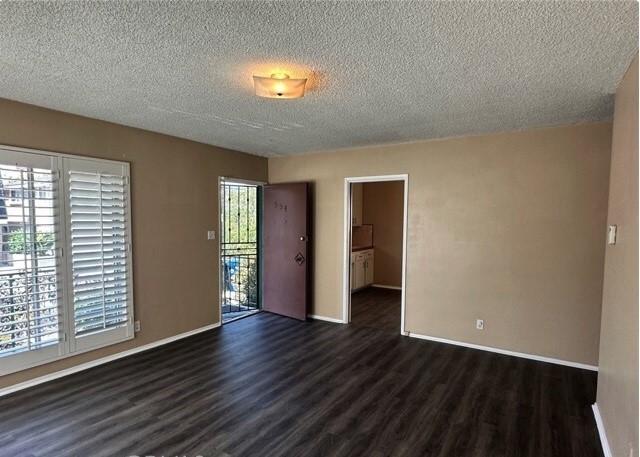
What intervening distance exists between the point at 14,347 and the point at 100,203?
1410mm

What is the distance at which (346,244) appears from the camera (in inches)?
197

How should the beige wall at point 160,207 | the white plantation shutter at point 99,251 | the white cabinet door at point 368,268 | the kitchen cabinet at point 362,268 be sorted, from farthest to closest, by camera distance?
the white cabinet door at point 368,268 → the kitchen cabinet at point 362,268 → the white plantation shutter at point 99,251 → the beige wall at point 160,207

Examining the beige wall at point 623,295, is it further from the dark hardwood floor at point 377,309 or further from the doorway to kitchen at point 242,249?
the doorway to kitchen at point 242,249

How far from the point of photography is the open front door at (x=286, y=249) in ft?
17.0

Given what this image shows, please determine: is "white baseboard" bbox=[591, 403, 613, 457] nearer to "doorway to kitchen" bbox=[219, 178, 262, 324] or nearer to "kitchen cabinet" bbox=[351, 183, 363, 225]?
"doorway to kitchen" bbox=[219, 178, 262, 324]

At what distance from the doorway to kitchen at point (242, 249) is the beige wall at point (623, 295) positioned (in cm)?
434

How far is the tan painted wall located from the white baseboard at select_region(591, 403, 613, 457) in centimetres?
100

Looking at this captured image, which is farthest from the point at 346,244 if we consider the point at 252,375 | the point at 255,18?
the point at 255,18

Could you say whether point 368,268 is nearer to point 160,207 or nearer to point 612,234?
point 160,207

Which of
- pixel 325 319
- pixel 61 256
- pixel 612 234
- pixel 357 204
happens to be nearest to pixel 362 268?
pixel 357 204

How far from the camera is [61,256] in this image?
10.5ft

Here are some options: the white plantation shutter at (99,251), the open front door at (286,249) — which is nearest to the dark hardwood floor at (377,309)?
the open front door at (286,249)

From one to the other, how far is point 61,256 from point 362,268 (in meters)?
5.03

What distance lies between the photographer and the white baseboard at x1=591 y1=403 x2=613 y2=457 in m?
2.22
